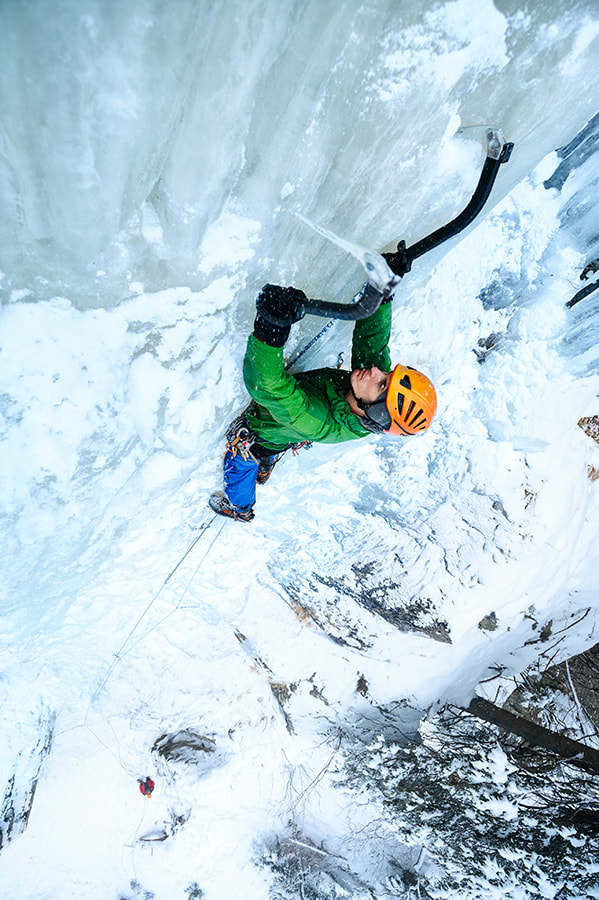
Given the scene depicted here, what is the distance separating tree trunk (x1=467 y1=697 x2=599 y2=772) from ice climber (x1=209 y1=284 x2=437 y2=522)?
9.99 ft

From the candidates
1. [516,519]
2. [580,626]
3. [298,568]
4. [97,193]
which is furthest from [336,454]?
[580,626]

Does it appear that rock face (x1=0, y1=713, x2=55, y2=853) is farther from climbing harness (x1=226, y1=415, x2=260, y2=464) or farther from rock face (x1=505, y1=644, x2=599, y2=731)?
rock face (x1=505, y1=644, x2=599, y2=731)

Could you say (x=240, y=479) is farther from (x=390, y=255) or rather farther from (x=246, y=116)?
(x=246, y=116)

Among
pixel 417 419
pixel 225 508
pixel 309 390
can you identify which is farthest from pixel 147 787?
pixel 417 419

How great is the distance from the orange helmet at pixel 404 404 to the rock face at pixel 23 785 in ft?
12.2

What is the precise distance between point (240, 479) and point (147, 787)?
10.7 feet

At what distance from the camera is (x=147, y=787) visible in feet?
13.2

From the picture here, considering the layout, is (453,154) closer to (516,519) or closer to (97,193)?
(97,193)

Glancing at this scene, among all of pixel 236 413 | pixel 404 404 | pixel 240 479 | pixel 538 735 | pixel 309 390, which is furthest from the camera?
pixel 538 735

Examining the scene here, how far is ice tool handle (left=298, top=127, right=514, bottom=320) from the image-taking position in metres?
1.49

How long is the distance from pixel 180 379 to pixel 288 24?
4.14ft

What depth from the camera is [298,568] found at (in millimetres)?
3562

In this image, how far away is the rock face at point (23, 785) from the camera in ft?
12.1

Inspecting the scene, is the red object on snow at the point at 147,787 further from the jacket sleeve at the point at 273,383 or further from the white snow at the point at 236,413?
the jacket sleeve at the point at 273,383
